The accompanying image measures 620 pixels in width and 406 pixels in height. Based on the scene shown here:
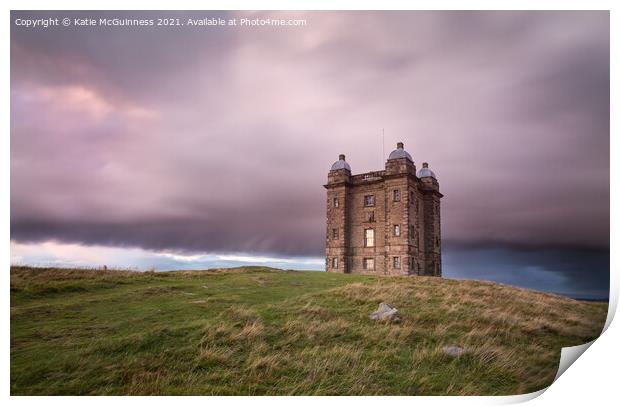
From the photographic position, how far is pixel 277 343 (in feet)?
33.2

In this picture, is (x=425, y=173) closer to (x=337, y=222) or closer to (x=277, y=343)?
(x=337, y=222)

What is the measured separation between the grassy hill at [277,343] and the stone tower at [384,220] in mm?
17370

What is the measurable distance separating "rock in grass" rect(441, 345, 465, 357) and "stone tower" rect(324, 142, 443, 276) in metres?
22.4

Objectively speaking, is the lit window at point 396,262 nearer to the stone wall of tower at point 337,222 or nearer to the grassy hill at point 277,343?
the stone wall of tower at point 337,222

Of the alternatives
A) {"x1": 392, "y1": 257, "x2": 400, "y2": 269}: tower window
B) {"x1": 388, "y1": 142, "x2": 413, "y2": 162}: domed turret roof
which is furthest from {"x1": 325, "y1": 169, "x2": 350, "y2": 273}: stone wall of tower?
{"x1": 388, "y1": 142, "x2": 413, "y2": 162}: domed turret roof

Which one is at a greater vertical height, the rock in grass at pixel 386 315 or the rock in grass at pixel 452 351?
the rock in grass at pixel 386 315

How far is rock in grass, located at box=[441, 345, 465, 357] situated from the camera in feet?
32.0

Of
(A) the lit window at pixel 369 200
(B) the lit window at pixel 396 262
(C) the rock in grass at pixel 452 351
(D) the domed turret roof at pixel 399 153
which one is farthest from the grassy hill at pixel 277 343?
(A) the lit window at pixel 369 200

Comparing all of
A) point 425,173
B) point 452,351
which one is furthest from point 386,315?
point 425,173

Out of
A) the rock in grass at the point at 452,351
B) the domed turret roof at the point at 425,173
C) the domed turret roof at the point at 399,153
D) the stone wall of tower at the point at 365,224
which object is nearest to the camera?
the rock in grass at the point at 452,351

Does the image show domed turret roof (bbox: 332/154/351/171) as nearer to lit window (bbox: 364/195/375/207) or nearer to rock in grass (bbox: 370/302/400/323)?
lit window (bbox: 364/195/375/207)

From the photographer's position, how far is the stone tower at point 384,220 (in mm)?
32906

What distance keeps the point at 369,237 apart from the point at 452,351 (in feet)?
81.6
